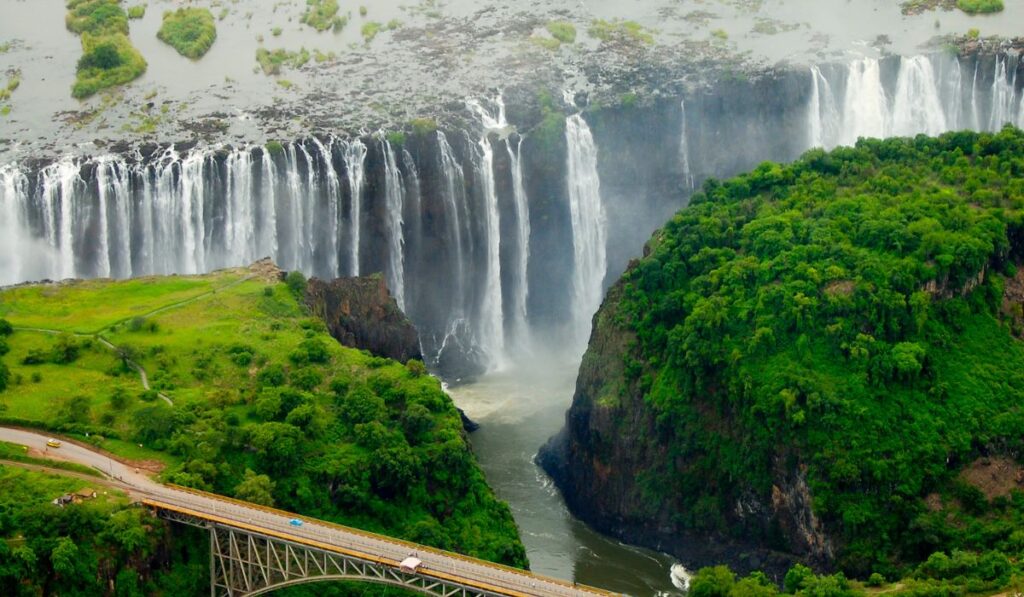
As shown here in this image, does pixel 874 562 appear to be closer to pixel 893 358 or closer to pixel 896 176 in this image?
pixel 893 358

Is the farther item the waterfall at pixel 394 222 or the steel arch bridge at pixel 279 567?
the waterfall at pixel 394 222

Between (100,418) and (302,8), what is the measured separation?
55327 mm

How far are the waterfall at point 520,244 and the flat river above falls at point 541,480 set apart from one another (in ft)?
11.2

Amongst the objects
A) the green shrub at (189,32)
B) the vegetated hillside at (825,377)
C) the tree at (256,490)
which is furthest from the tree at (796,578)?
the green shrub at (189,32)

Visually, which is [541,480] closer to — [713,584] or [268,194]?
[713,584]

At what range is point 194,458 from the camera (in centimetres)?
8138

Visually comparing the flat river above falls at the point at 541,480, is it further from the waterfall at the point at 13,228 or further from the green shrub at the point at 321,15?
the green shrub at the point at 321,15

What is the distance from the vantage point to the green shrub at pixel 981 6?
124856 millimetres

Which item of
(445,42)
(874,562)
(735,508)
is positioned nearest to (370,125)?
(445,42)

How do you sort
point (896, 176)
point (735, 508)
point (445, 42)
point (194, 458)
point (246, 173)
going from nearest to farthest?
point (194, 458), point (735, 508), point (896, 176), point (246, 173), point (445, 42)

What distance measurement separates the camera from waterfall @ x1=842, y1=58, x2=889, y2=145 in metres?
117

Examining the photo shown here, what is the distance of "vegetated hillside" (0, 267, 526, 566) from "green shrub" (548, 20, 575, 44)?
3688 centimetres

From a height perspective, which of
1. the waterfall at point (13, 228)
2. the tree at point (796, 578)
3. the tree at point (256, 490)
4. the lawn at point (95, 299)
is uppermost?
the waterfall at point (13, 228)

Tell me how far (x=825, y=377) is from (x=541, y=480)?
15324mm
